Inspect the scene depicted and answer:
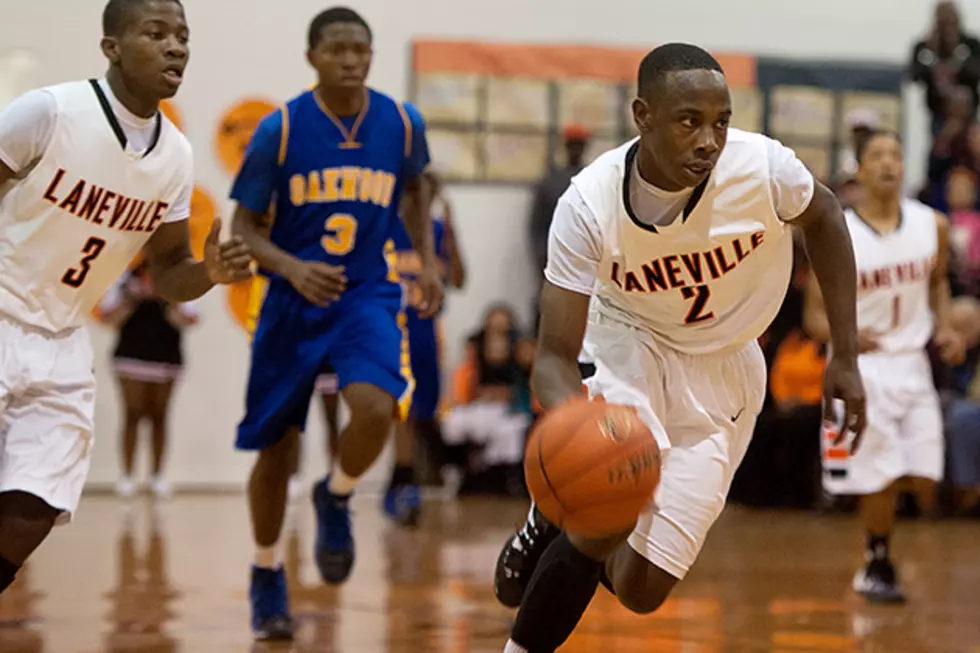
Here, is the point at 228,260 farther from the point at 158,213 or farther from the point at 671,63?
the point at 671,63

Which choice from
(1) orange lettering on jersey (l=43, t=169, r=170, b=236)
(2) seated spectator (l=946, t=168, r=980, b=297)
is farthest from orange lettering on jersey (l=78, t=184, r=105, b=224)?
(2) seated spectator (l=946, t=168, r=980, b=297)

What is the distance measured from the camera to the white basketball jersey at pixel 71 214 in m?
4.05

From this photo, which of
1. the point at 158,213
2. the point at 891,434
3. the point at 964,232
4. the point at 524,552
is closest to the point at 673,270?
the point at 524,552

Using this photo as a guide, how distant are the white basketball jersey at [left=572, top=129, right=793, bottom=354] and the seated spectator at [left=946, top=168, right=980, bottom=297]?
21.4ft

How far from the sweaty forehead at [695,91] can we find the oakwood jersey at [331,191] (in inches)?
69.2

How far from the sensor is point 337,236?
5059 mm

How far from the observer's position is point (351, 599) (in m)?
5.83

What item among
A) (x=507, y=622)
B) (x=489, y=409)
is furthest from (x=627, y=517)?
(x=489, y=409)

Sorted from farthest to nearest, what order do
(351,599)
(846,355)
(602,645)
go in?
1. (351,599)
2. (602,645)
3. (846,355)

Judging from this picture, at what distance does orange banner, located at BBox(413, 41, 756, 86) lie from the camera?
1112cm

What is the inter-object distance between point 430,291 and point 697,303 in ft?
A: 5.64

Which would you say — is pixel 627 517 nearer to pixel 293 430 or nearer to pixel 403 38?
pixel 293 430

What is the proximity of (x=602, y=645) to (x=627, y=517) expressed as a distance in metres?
1.72

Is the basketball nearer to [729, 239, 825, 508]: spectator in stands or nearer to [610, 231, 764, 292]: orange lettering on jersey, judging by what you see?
[610, 231, 764, 292]: orange lettering on jersey
